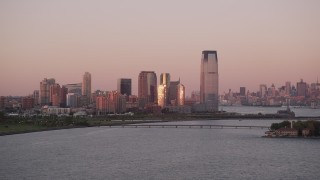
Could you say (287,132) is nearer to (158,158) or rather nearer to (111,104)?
(158,158)

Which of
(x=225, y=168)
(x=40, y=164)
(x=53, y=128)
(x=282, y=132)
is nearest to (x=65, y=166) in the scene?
(x=40, y=164)

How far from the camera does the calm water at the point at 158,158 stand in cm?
4381

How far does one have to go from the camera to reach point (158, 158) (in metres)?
53.8

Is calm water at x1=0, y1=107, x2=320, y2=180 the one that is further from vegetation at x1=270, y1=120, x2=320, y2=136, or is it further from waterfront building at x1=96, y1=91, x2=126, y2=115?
waterfront building at x1=96, y1=91, x2=126, y2=115

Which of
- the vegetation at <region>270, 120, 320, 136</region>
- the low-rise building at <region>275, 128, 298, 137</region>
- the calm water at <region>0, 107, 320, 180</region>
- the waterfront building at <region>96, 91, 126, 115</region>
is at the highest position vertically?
the waterfront building at <region>96, 91, 126, 115</region>

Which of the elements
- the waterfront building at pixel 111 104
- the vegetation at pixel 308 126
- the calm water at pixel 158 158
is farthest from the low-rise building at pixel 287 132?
the waterfront building at pixel 111 104

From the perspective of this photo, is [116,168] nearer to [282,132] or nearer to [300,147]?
[300,147]

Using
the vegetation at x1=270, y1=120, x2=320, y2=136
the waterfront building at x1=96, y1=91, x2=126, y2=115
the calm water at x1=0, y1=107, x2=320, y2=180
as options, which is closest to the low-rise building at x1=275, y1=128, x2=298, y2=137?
the vegetation at x1=270, y1=120, x2=320, y2=136

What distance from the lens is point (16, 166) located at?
4756 cm

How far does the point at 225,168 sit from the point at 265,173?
13.2ft

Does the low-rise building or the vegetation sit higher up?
the vegetation

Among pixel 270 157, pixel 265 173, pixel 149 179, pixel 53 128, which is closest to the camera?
pixel 149 179

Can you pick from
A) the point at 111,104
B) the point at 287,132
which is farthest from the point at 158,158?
the point at 111,104

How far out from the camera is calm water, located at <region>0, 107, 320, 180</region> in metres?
43.8
